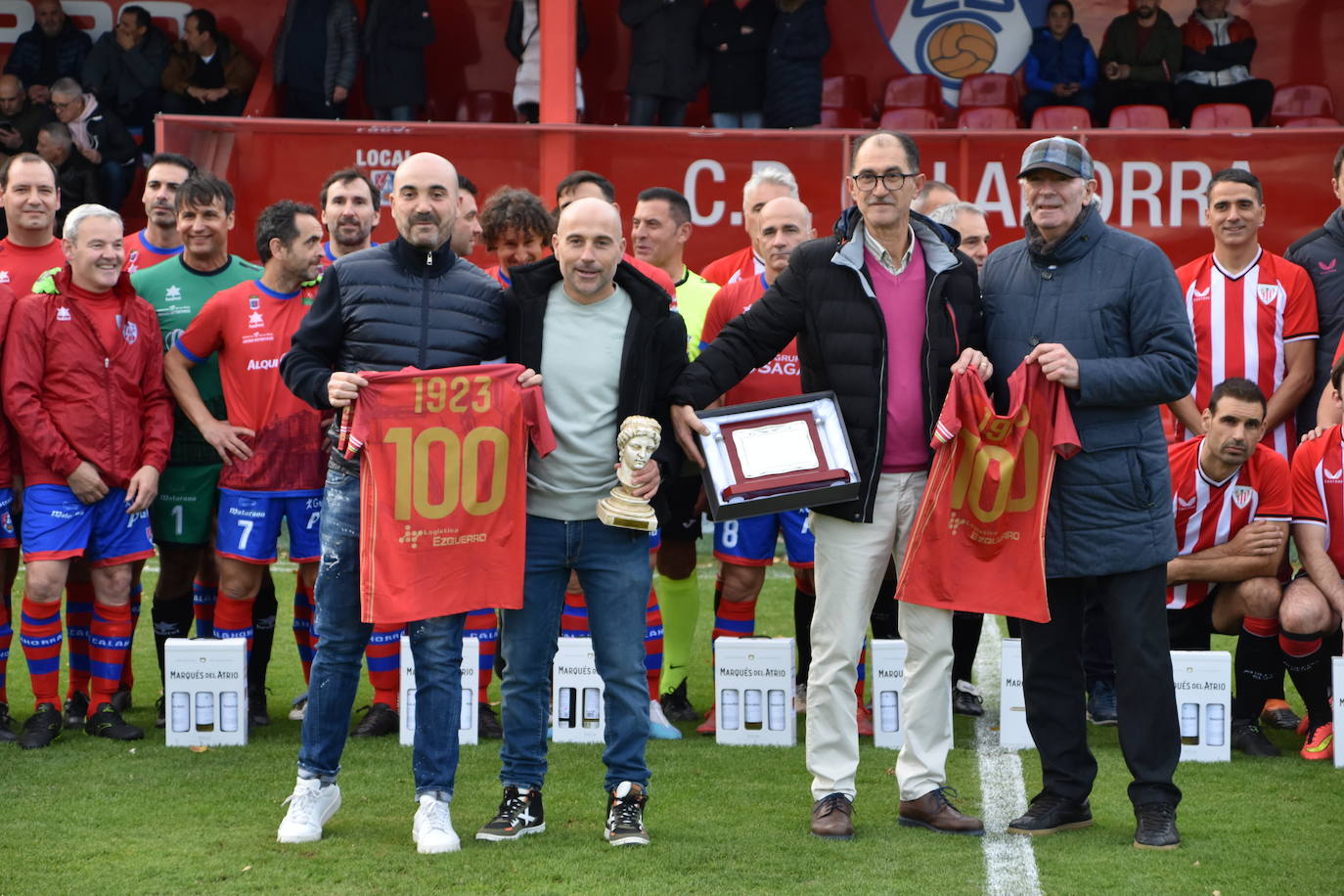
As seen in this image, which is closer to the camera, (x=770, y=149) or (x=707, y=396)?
(x=707, y=396)

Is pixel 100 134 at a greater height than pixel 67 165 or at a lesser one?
greater

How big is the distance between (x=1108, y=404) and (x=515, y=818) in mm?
2035

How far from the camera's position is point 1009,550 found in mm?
4734

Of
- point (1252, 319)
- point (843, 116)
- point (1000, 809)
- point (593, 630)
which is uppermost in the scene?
point (843, 116)

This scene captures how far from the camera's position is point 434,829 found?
4.54 m

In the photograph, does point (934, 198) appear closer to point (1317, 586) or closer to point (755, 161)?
point (1317, 586)

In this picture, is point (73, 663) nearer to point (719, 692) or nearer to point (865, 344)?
point (719, 692)

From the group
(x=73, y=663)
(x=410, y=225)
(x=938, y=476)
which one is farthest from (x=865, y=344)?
(x=73, y=663)

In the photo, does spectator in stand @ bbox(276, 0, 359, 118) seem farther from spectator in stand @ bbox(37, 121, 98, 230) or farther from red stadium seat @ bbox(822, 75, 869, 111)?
red stadium seat @ bbox(822, 75, 869, 111)

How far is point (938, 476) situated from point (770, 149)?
657cm

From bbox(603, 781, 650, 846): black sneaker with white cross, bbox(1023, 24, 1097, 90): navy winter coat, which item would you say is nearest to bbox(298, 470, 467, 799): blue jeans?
bbox(603, 781, 650, 846): black sneaker with white cross

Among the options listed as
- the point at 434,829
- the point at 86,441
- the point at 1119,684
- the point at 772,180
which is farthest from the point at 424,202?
the point at 772,180

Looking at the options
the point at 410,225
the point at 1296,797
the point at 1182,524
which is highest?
the point at 410,225

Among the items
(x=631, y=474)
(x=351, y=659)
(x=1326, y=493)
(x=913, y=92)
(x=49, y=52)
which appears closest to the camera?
(x=631, y=474)
